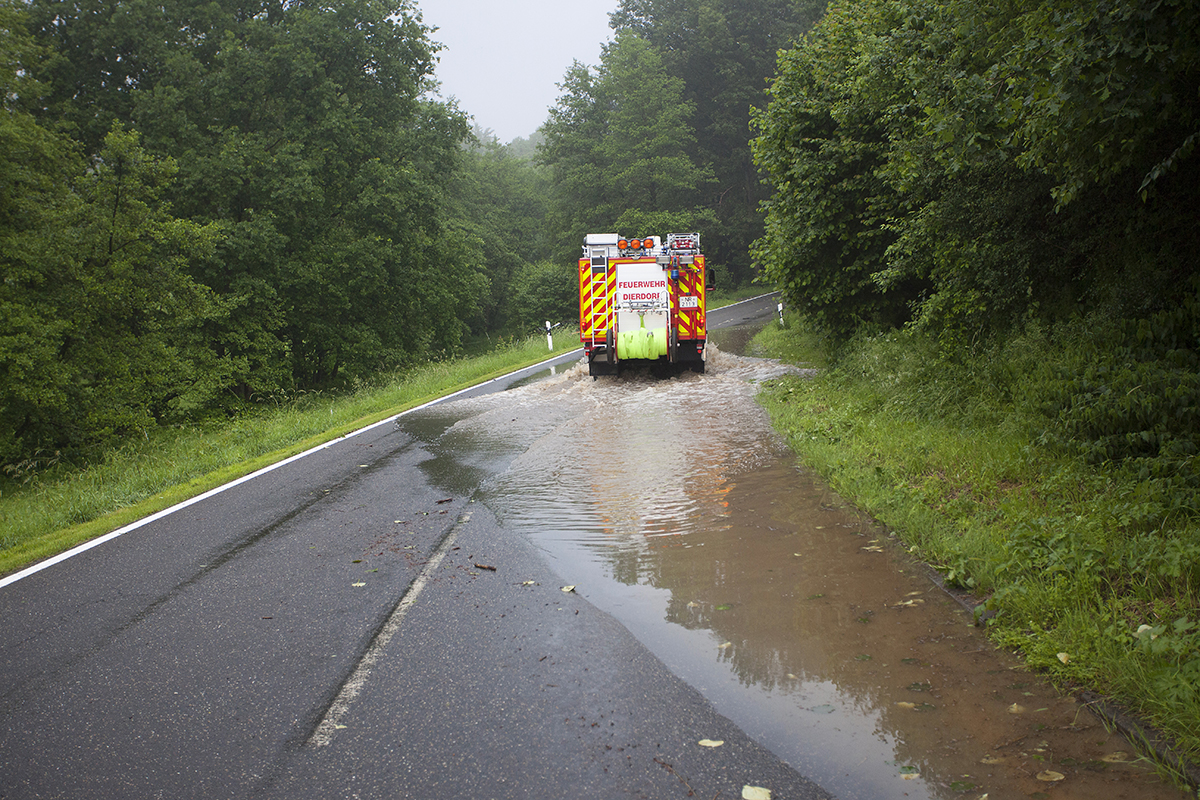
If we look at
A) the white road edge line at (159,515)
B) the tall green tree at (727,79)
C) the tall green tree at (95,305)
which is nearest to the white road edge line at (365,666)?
the white road edge line at (159,515)

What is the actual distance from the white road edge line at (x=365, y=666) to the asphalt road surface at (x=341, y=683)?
0.02 m

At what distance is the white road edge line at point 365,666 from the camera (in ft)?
12.1

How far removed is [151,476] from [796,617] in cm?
872

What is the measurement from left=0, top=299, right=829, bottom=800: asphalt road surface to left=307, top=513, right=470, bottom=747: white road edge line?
0.02 metres

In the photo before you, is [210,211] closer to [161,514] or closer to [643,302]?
[643,302]

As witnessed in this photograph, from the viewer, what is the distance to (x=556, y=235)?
177ft

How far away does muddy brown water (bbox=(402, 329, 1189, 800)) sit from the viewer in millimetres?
3303

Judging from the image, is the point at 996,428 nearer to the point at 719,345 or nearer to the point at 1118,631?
the point at 1118,631

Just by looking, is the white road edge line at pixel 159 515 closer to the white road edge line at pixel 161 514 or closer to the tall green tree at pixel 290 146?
the white road edge line at pixel 161 514

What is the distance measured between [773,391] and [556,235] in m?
42.3

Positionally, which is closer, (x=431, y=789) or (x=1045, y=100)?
(x=431, y=789)

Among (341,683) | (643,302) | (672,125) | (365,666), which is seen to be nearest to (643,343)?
(643,302)

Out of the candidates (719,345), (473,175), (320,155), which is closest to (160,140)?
(320,155)

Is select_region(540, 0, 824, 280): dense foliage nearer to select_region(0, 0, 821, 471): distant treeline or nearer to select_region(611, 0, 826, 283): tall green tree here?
select_region(611, 0, 826, 283): tall green tree
